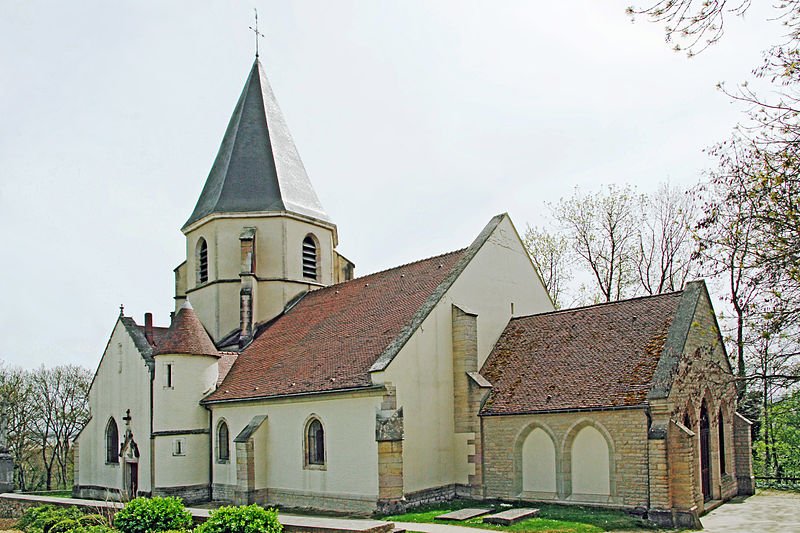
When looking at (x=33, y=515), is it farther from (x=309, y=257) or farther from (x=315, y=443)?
(x=309, y=257)

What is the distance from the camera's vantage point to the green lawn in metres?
16.7

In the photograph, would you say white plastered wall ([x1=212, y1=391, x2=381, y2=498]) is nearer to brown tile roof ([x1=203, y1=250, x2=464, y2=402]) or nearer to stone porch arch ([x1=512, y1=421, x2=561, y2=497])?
brown tile roof ([x1=203, y1=250, x2=464, y2=402])

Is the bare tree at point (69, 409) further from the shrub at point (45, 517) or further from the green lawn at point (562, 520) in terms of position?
the green lawn at point (562, 520)

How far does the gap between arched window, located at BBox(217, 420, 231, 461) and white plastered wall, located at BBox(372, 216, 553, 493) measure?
8412mm

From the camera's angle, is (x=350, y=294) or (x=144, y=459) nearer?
(x=144, y=459)

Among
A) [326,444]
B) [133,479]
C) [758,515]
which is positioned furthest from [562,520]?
[133,479]

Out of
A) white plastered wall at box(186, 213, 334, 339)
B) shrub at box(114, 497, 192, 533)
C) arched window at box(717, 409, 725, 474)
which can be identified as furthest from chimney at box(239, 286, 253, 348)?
arched window at box(717, 409, 725, 474)

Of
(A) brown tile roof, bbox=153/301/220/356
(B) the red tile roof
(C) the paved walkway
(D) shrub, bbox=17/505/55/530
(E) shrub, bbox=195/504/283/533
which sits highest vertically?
(A) brown tile roof, bbox=153/301/220/356

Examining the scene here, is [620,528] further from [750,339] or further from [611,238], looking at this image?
[611,238]

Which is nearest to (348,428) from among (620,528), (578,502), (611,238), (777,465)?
(578,502)

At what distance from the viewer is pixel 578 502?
1928 cm

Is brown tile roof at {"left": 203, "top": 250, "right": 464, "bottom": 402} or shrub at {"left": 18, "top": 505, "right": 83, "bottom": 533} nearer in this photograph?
shrub at {"left": 18, "top": 505, "right": 83, "bottom": 533}

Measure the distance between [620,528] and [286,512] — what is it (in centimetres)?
1038

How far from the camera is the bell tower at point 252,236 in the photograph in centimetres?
3123
